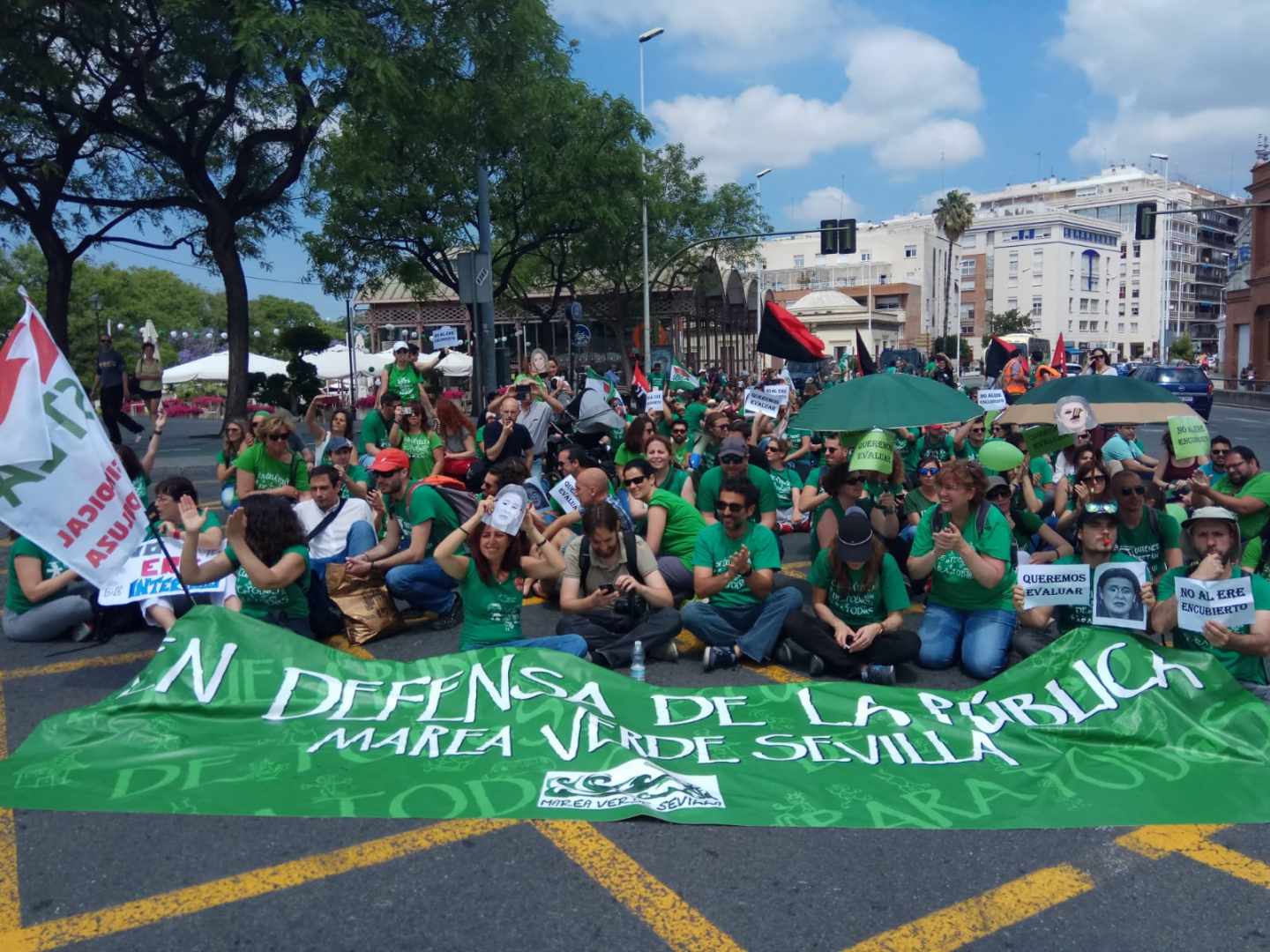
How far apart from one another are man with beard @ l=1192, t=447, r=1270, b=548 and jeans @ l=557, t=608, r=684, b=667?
353cm

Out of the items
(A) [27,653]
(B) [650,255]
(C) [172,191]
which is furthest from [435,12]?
(B) [650,255]

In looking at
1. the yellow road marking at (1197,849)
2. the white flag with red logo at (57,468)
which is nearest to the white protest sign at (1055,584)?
the yellow road marking at (1197,849)

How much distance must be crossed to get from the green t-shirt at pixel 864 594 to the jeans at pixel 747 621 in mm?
220

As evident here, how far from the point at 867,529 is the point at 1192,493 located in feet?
8.70

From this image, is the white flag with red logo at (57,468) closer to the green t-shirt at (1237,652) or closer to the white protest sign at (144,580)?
the white protest sign at (144,580)

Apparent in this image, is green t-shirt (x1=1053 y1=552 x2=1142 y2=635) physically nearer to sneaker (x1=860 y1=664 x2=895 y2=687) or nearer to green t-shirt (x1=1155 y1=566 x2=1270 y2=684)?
green t-shirt (x1=1155 y1=566 x2=1270 y2=684)

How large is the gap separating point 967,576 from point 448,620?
3397 millimetres

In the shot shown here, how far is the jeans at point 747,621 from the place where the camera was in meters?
6.07

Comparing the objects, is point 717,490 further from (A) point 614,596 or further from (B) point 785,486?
(B) point 785,486

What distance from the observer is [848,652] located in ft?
18.9

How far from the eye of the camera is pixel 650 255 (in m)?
37.4

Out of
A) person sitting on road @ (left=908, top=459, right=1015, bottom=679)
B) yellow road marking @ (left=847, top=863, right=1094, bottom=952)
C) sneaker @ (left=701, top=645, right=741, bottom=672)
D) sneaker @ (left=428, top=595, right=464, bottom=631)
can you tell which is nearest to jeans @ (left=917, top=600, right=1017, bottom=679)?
person sitting on road @ (left=908, top=459, right=1015, bottom=679)

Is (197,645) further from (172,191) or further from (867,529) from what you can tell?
(172,191)

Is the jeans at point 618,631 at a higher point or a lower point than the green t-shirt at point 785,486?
lower
